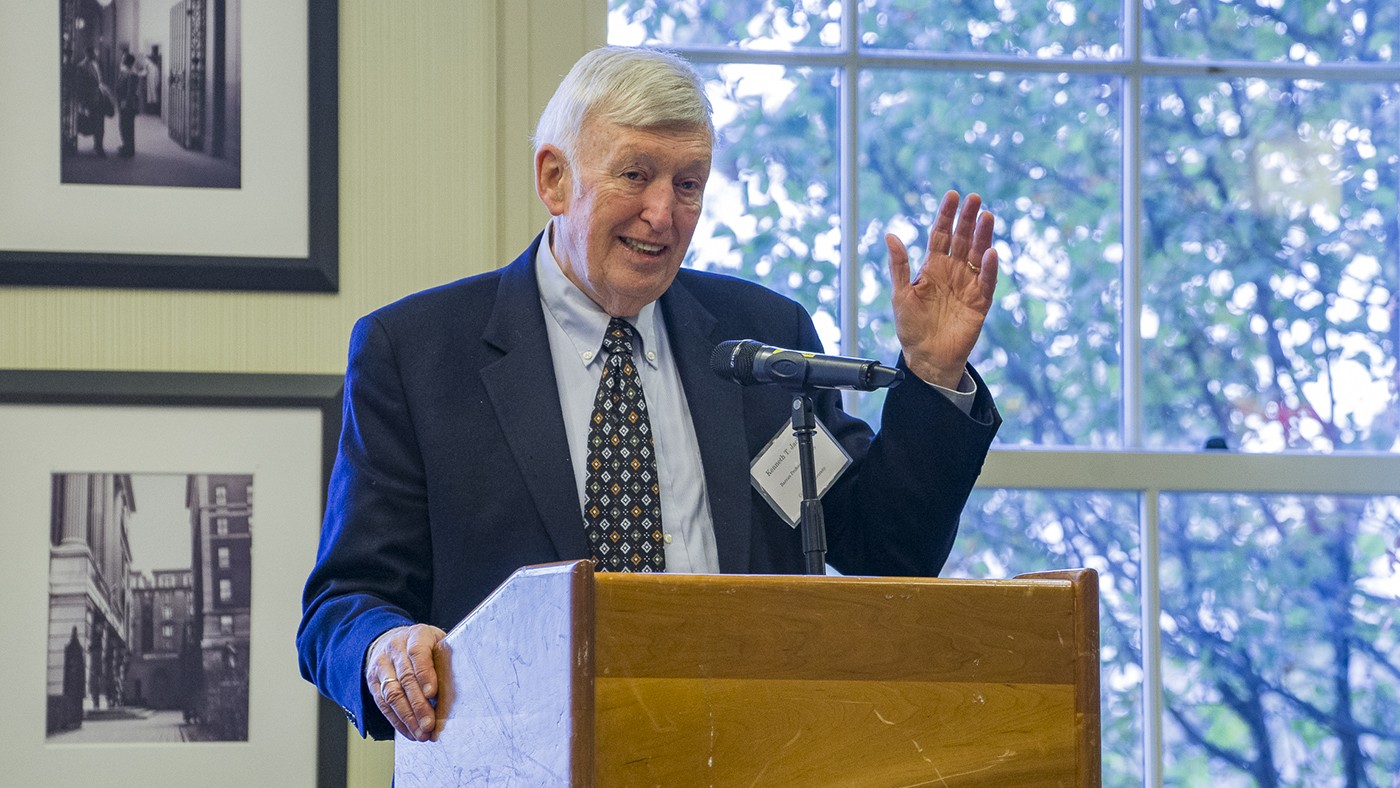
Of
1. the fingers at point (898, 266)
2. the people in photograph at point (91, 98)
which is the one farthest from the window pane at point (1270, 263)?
the people in photograph at point (91, 98)

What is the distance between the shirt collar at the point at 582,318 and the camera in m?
1.96

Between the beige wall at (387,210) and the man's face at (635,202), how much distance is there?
0.58m

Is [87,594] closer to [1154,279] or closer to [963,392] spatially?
[963,392]

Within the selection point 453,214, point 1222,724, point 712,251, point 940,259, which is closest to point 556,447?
point 940,259

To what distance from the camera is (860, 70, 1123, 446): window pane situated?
273 cm

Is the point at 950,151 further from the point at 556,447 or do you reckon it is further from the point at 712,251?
the point at 556,447

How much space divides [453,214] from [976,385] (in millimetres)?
993

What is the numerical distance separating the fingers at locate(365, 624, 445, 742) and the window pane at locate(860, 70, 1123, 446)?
57.6 inches

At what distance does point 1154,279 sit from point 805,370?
149 cm

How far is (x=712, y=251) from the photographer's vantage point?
270cm

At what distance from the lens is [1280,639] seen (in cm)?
273

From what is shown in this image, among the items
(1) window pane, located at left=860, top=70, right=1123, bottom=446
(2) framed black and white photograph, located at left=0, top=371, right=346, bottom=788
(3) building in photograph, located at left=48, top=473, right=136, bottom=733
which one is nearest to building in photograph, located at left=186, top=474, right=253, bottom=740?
(2) framed black and white photograph, located at left=0, top=371, right=346, bottom=788

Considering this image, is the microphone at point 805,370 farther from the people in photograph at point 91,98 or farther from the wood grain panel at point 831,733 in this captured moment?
the people in photograph at point 91,98

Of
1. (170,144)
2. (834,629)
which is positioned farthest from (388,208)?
(834,629)
